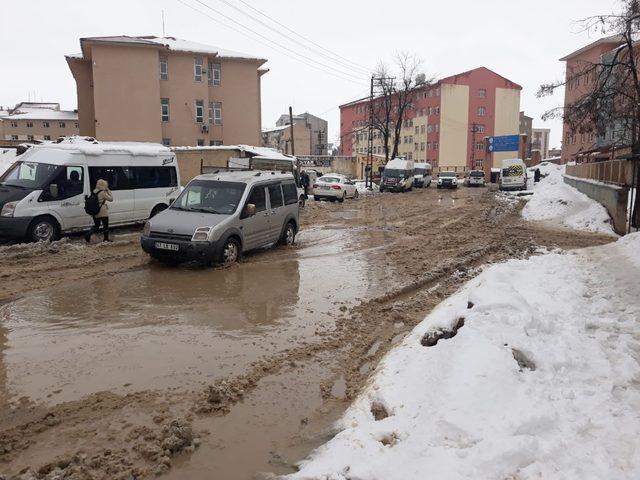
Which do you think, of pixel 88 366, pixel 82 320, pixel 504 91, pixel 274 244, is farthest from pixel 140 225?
pixel 504 91

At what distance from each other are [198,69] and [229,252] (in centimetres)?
3508

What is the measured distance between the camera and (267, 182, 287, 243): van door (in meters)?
12.1

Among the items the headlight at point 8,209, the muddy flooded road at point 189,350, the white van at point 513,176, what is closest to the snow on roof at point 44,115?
the white van at point 513,176

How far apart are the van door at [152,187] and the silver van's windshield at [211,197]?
4235 millimetres

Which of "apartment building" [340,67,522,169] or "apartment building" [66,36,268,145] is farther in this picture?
"apartment building" [340,67,522,169]

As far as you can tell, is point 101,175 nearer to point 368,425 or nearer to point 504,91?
point 368,425

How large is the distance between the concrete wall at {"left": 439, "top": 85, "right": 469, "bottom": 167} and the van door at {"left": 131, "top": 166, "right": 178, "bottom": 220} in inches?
2940

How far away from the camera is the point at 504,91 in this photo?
85.2 m

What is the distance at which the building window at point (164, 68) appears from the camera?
40.2 meters

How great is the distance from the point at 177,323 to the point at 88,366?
1612mm

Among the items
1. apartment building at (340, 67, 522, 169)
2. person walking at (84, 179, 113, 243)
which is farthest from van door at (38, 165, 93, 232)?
apartment building at (340, 67, 522, 169)

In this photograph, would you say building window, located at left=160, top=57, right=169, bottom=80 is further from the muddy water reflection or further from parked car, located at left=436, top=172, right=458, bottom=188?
the muddy water reflection

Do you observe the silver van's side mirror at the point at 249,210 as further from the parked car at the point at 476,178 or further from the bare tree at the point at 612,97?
the parked car at the point at 476,178

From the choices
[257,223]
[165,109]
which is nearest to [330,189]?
[257,223]
